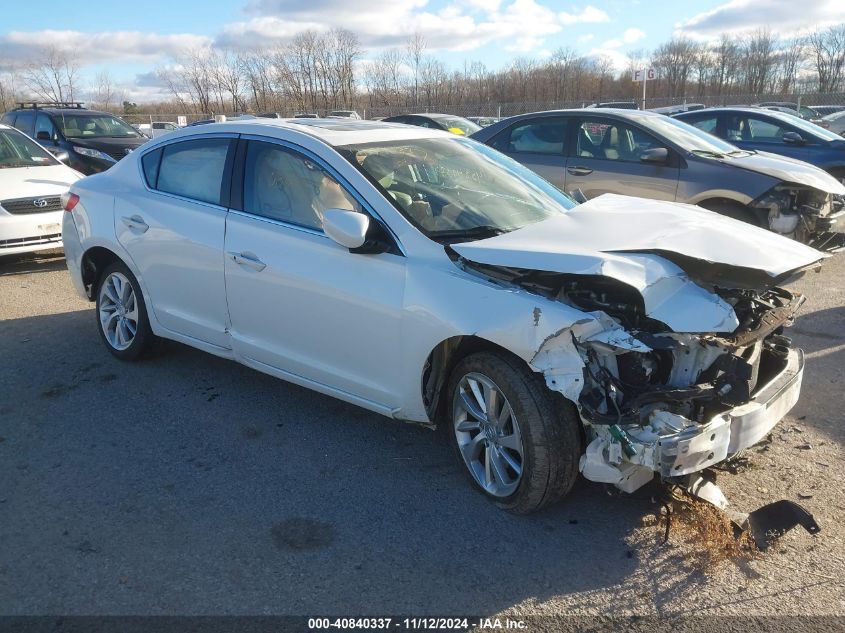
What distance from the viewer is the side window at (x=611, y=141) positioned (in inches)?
313

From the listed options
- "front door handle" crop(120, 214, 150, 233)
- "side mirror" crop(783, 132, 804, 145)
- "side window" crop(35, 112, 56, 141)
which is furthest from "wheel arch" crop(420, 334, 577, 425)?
"side window" crop(35, 112, 56, 141)

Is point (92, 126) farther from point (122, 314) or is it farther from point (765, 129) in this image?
point (765, 129)

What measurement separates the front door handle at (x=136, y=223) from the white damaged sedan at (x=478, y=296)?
0.6 inches

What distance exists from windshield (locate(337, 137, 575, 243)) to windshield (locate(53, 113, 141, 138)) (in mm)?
11995

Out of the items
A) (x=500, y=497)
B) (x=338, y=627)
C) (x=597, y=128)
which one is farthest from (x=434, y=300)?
(x=597, y=128)

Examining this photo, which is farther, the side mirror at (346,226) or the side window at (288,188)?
the side window at (288,188)

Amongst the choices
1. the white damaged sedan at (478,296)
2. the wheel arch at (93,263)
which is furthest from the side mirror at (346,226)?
the wheel arch at (93,263)

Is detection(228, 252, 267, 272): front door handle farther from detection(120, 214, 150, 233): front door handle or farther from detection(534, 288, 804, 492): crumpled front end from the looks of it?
detection(534, 288, 804, 492): crumpled front end

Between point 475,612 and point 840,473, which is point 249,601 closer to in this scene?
point 475,612

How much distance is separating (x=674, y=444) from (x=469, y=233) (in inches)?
59.9

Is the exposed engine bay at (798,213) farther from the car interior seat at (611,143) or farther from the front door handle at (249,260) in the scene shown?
the front door handle at (249,260)

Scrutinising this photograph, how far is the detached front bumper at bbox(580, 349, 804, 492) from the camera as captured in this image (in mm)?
2760

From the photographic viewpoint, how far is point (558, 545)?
308 cm

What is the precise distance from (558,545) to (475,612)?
58cm
